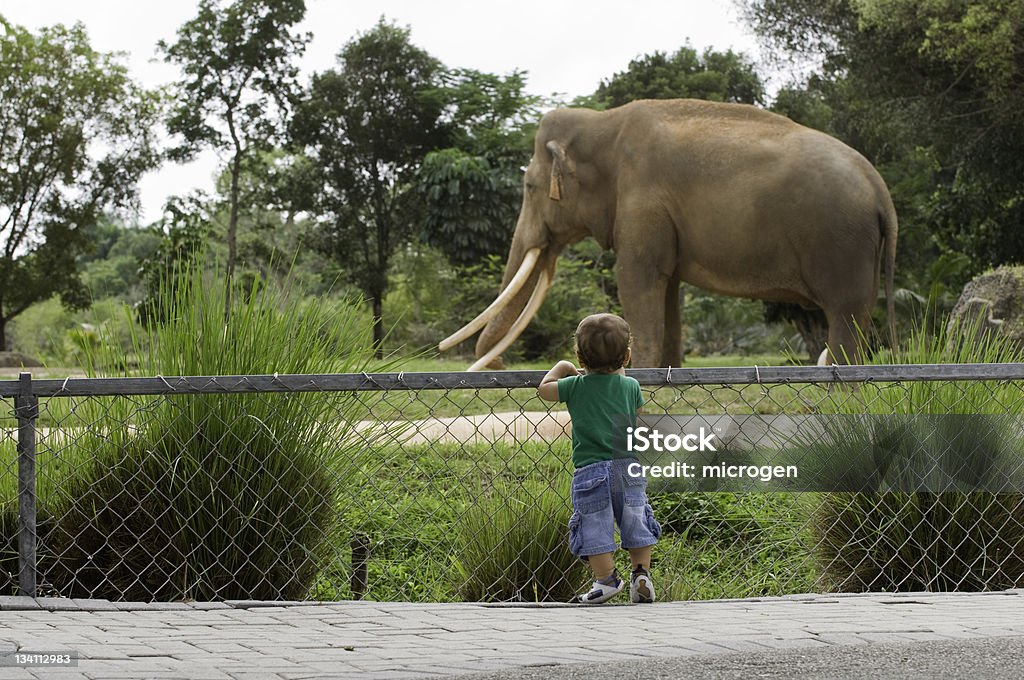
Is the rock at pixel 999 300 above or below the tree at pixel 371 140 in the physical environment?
below

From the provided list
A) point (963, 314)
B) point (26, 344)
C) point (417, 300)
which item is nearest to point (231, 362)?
point (963, 314)

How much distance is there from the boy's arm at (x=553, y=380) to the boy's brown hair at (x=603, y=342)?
9 centimetres

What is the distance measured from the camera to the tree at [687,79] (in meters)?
33.6

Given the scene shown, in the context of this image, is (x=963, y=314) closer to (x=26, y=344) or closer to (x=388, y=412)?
(x=388, y=412)

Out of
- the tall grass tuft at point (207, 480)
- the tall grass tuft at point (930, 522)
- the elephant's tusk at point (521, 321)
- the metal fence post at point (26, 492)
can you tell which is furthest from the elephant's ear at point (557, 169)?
the metal fence post at point (26, 492)

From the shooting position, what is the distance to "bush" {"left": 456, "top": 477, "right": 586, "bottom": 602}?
5.23 meters

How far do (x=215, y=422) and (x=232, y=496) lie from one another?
0.31 meters

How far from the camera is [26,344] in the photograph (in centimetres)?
4438

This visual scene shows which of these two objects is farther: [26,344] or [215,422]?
[26,344]

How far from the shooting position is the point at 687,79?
109 feet

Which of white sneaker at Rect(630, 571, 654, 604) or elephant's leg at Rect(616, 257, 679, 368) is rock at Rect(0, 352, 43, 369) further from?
white sneaker at Rect(630, 571, 654, 604)

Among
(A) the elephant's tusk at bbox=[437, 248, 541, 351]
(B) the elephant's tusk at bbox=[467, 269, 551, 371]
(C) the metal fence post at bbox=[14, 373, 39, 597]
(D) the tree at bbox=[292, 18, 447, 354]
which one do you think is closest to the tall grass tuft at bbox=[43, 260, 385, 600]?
(C) the metal fence post at bbox=[14, 373, 39, 597]

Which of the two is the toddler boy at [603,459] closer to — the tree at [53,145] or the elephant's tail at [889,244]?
the elephant's tail at [889,244]

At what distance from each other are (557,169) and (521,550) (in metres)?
5.35
